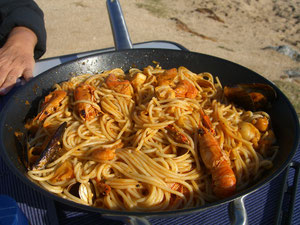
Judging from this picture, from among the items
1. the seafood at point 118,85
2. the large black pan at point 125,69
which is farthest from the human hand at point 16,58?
the seafood at point 118,85

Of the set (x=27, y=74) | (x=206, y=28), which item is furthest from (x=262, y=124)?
(x=206, y=28)

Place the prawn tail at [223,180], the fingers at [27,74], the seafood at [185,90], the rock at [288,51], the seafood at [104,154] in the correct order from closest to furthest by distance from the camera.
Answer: the prawn tail at [223,180] → the seafood at [104,154] → the seafood at [185,90] → the fingers at [27,74] → the rock at [288,51]

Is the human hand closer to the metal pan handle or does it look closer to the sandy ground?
the metal pan handle

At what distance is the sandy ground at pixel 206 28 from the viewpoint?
8164 mm

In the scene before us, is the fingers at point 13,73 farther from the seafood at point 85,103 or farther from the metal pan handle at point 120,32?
the metal pan handle at point 120,32

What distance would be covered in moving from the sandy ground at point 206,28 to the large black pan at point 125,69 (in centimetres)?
428

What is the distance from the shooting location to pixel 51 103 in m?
2.62

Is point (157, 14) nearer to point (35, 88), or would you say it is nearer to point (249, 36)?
point (249, 36)

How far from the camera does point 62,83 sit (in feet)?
9.87

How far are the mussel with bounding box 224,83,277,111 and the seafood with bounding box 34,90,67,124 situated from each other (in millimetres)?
1798

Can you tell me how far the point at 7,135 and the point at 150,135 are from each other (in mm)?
1228

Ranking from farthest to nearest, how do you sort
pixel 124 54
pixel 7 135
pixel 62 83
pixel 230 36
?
pixel 230 36
pixel 124 54
pixel 62 83
pixel 7 135

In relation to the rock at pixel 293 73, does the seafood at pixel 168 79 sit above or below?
above

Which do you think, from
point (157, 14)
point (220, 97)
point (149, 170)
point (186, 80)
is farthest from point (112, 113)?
point (157, 14)
